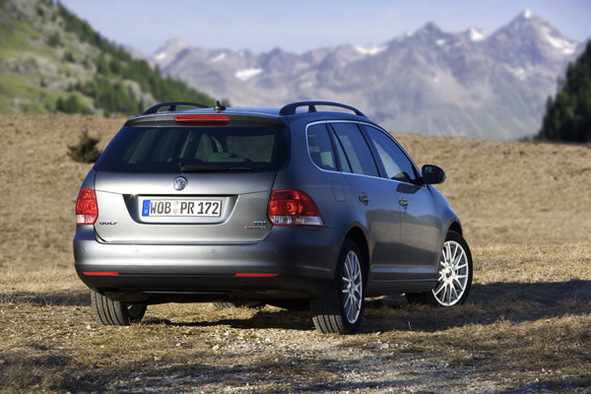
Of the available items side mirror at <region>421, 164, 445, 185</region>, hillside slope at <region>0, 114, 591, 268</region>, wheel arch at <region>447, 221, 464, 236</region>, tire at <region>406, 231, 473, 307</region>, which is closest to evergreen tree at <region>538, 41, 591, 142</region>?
hillside slope at <region>0, 114, 591, 268</region>

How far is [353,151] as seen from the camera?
759cm

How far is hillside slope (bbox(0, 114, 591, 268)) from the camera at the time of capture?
2498cm

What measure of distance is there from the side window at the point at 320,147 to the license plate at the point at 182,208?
90 centimetres

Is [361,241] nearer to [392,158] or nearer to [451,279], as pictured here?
[392,158]

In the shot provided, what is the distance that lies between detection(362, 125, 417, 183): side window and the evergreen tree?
2409 inches

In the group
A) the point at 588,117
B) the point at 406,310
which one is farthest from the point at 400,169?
the point at 588,117

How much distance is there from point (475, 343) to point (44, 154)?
32.4m

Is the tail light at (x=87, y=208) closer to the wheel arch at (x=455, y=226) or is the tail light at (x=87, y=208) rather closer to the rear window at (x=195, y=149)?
the rear window at (x=195, y=149)

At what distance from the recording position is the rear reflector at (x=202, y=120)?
21.9ft

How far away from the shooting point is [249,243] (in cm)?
627

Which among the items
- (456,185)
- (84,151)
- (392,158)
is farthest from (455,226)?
(84,151)

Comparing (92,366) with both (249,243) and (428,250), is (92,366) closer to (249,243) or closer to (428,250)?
(249,243)

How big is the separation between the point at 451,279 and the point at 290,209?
3306mm

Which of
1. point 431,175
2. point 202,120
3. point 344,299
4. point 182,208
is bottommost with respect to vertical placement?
point 344,299
